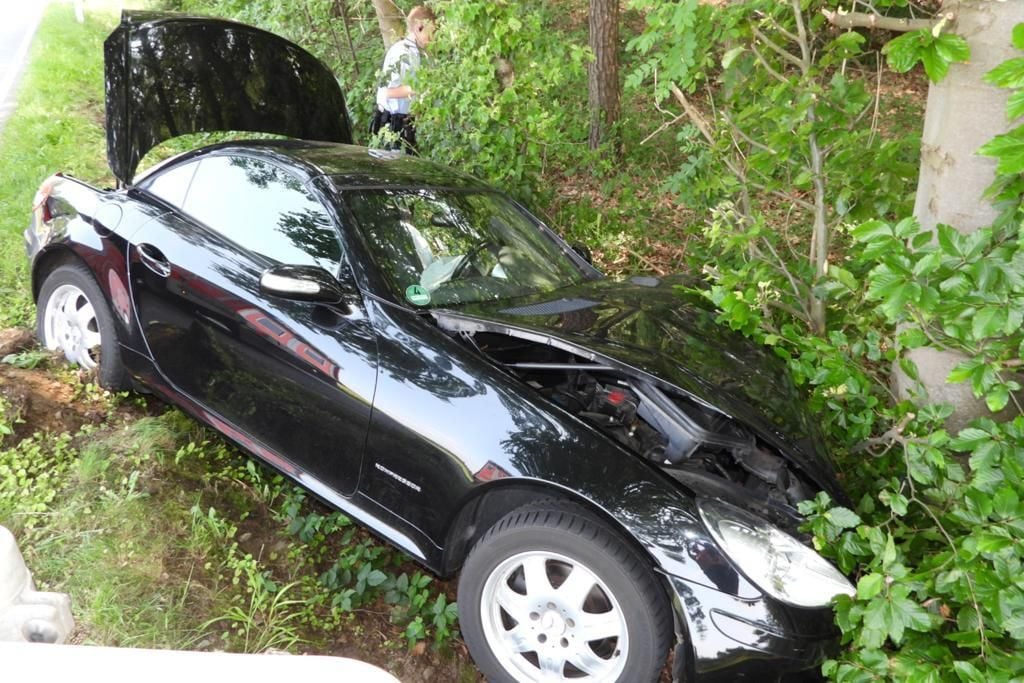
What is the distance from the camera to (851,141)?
3418mm

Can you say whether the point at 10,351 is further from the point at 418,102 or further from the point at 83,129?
the point at 83,129

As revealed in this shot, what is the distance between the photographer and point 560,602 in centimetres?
250

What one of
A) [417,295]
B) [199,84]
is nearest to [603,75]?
[199,84]

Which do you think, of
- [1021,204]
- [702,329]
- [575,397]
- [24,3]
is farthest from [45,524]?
[24,3]

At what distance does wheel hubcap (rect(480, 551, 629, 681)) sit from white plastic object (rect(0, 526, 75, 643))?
1.43 m

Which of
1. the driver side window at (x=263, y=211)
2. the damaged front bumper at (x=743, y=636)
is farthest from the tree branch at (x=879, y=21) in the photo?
the driver side window at (x=263, y=211)

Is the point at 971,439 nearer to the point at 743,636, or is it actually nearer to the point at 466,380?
the point at 743,636

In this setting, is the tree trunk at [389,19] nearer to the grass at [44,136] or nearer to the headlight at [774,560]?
the grass at [44,136]

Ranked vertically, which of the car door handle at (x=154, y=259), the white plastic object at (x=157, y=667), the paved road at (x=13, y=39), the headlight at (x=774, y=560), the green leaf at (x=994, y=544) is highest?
the paved road at (x=13, y=39)

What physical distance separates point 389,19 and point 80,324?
5.46 meters

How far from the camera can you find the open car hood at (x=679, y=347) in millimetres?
2738

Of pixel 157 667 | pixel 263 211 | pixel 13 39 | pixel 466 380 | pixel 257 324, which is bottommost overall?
pixel 466 380

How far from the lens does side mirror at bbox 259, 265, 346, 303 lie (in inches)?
115

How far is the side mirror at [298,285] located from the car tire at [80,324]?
4.46 ft
